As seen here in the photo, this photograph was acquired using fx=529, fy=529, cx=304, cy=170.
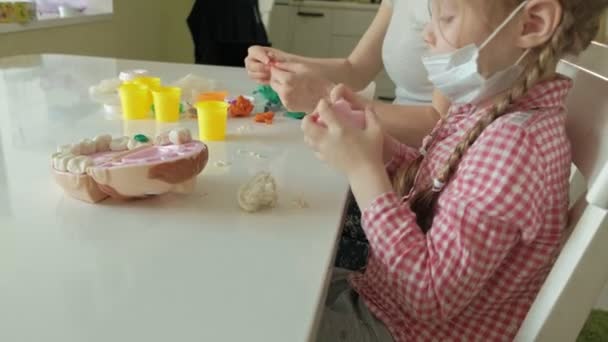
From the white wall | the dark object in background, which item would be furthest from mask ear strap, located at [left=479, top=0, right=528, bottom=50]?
the dark object in background

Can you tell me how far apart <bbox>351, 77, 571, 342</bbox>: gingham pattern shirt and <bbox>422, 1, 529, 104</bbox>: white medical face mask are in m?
0.03

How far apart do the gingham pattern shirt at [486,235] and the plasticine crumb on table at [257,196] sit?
0.12 m

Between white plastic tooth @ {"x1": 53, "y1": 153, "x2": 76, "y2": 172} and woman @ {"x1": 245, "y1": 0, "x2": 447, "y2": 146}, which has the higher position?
woman @ {"x1": 245, "y1": 0, "x2": 447, "y2": 146}

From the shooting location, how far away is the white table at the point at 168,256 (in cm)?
43

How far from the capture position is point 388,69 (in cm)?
129

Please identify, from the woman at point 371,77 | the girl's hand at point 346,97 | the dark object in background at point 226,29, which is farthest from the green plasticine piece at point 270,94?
the dark object in background at point 226,29

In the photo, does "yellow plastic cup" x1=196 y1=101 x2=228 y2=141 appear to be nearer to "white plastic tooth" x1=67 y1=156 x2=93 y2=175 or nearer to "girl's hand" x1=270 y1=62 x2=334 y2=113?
"girl's hand" x1=270 y1=62 x2=334 y2=113

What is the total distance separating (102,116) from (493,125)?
72cm

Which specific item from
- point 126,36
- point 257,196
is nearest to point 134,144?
point 257,196

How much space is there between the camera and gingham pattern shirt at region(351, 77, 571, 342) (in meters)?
0.56

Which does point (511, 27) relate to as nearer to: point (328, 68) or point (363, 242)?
point (363, 242)

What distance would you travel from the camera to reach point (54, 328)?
416 millimetres

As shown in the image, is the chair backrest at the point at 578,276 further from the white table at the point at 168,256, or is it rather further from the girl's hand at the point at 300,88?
the girl's hand at the point at 300,88

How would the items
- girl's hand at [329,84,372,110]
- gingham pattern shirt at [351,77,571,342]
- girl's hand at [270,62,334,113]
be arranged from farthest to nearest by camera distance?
girl's hand at [270,62,334,113], girl's hand at [329,84,372,110], gingham pattern shirt at [351,77,571,342]
